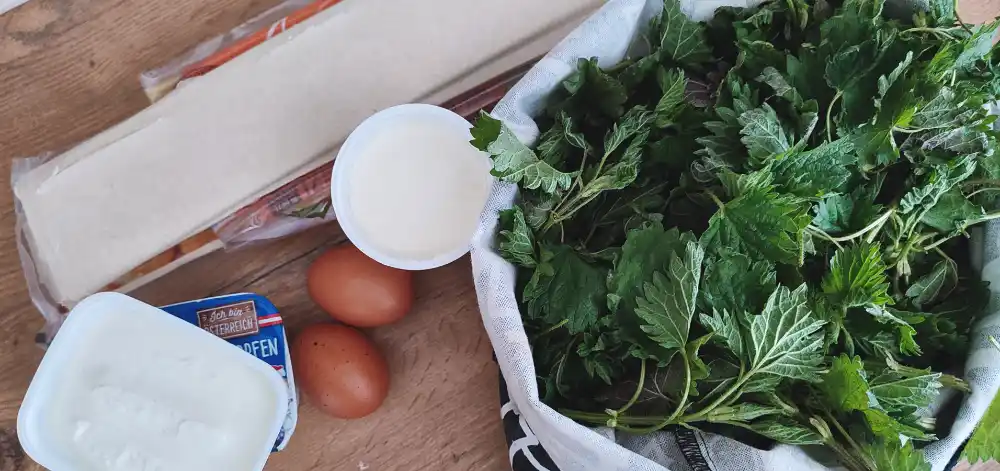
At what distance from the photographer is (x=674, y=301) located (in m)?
0.49

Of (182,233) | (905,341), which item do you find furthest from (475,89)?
(905,341)

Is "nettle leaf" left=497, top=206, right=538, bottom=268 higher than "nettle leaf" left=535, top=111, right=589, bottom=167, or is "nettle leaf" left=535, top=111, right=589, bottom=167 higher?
"nettle leaf" left=535, top=111, right=589, bottom=167

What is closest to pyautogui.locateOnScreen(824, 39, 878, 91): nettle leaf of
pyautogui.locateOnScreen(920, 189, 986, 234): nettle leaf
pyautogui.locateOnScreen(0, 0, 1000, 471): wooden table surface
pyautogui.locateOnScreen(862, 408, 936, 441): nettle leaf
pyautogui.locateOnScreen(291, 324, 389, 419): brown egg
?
pyautogui.locateOnScreen(920, 189, 986, 234): nettle leaf

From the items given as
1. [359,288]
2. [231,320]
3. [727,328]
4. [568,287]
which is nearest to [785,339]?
[727,328]

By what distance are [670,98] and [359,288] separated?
344 mm

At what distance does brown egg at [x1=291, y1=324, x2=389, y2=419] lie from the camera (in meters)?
0.72

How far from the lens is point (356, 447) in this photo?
2.48ft

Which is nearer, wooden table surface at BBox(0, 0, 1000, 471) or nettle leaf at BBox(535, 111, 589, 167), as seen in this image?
nettle leaf at BBox(535, 111, 589, 167)

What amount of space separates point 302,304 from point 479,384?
0.64 feet

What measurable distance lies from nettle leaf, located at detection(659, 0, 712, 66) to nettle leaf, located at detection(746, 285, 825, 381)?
191 millimetres

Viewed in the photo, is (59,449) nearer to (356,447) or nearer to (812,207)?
(356,447)

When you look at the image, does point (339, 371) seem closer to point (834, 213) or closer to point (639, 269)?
point (639, 269)

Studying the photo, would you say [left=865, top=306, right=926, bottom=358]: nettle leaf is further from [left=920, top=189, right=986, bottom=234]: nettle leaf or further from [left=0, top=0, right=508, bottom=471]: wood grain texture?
[left=0, top=0, right=508, bottom=471]: wood grain texture

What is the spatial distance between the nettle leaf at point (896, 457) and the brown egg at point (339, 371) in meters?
0.43
